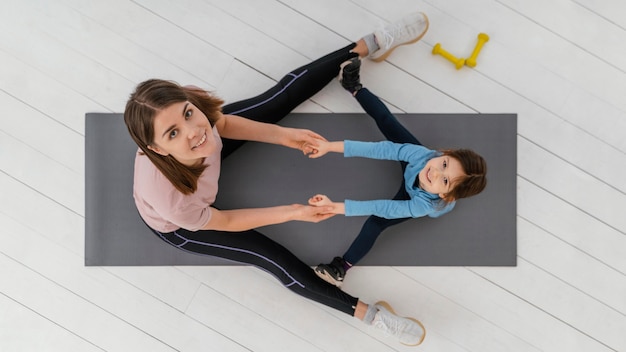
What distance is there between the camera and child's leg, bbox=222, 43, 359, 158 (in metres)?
1.55

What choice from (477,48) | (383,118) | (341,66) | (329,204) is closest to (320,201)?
(329,204)

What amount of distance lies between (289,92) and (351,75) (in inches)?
8.4

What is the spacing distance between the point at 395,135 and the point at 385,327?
0.65 metres

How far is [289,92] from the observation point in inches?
61.9

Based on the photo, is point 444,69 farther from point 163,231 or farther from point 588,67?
point 163,231

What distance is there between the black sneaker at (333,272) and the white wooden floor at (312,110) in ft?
0.33

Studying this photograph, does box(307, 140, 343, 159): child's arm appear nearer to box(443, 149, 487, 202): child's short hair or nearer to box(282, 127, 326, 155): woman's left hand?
box(282, 127, 326, 155): woman's left hand

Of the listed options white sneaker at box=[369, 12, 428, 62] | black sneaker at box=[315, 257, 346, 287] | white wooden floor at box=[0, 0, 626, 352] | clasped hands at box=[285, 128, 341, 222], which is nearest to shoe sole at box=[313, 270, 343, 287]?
black sneaker at box=[315, 257, 346, 287]

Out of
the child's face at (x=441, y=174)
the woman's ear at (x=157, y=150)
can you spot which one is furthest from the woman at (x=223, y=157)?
the child's face at (x=441, y=174)

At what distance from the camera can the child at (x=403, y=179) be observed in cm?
132

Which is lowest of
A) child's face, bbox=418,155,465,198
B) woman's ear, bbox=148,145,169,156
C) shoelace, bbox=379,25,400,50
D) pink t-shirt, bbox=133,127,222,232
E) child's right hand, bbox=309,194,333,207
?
pink t-shirt, bbox=133,127,222,232

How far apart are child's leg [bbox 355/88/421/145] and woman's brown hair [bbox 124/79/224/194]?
610mm

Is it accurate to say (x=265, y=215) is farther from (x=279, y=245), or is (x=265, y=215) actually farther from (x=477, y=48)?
(x=477, y=48)

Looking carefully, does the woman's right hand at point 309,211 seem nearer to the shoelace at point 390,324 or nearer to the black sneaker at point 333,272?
the black sneaker at point 333,272
